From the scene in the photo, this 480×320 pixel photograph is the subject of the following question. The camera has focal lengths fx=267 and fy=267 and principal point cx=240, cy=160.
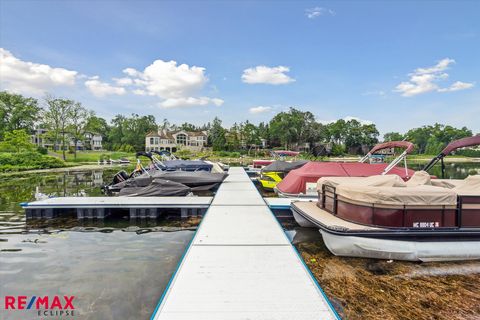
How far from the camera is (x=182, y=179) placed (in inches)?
445

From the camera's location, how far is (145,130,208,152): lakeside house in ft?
230

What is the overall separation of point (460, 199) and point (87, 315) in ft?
21.4

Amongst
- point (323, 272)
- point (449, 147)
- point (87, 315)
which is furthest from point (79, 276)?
point (449, 147)

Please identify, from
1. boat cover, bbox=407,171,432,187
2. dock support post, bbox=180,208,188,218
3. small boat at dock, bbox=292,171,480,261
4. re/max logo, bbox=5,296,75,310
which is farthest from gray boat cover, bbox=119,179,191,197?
boat cover, bbox=407,171,432,187

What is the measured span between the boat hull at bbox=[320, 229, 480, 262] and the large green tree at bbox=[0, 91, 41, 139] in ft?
226

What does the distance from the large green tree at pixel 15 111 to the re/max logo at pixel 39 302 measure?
6636 cm

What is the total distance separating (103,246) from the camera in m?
6.21

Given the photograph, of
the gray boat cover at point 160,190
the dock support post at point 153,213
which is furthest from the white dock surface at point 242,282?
the gray boat cover at point 160,190

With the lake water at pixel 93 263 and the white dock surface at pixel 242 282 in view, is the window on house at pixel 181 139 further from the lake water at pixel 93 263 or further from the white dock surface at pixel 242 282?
the white dock surface at pixel 242 282

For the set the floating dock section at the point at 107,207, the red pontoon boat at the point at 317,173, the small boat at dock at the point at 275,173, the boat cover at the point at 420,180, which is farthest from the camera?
the small boat at dock at the point at 275,173

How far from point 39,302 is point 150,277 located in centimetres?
158

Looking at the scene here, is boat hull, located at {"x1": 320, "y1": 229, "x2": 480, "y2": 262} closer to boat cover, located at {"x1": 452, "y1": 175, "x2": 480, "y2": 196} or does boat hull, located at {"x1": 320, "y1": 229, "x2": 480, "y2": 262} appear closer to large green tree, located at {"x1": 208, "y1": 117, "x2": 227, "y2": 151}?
boat cover, located at {"x1": 452, "y1": 175, "x2": 480, "y2": 196}

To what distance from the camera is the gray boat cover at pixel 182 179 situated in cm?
1090

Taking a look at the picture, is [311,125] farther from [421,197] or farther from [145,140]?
[421,197]
